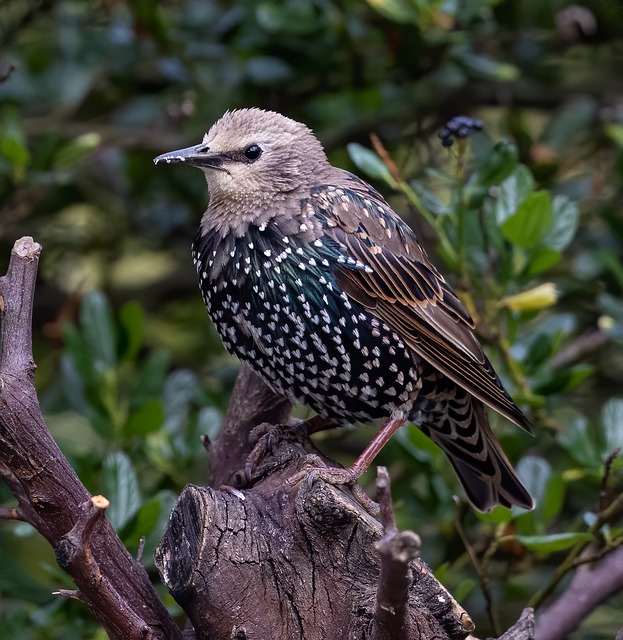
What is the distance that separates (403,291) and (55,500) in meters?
1.33

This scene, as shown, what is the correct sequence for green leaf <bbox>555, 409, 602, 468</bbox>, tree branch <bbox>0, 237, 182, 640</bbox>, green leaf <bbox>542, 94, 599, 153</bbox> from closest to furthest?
tree branch <bbox>0, 237, 182, 640</bbox> < green leaf <bbox>555, 409, 602, 468</bbox> < green leaf <bbox>542, 94, 599, 153</bbox>

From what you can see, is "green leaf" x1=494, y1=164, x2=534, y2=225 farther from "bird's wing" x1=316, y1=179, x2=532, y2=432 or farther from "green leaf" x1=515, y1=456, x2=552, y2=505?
"green leaf" x1=515, y1=456, x2=552, y2=505

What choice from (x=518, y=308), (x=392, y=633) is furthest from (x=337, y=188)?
(x=392, y=633)

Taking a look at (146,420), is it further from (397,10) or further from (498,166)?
(397,10)

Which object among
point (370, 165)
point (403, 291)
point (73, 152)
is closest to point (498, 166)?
point (370, 165)

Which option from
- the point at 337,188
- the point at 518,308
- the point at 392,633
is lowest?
the point at 518,308

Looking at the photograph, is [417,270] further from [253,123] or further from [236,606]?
[236,606]

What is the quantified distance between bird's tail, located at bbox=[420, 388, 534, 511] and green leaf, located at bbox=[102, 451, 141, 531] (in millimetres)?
1027

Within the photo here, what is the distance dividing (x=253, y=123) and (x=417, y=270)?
657 mm

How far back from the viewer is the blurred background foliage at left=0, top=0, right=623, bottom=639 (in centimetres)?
320

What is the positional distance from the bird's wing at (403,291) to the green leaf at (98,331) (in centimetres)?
90

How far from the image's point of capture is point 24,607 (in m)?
3.04

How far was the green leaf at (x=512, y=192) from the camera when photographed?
125 inches

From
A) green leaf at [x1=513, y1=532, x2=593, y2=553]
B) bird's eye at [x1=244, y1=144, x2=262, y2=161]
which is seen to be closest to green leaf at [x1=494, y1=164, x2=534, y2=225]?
bird's eye at [x1=244, y1=144, x2=262, y2=161]
